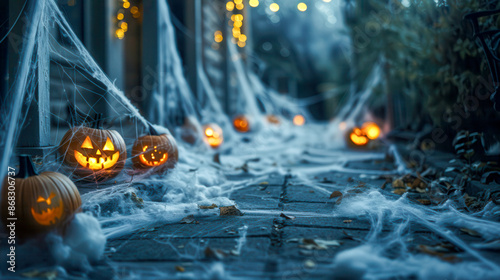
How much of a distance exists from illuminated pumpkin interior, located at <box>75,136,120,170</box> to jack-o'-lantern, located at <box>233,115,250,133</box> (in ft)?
15.5

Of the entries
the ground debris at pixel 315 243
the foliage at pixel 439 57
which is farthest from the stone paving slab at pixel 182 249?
the foliage at pixel 439 57

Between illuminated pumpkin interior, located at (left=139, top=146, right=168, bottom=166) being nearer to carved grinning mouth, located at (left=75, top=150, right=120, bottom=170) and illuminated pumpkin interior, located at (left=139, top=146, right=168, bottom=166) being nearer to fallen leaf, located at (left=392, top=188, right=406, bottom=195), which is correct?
carved grinning mouth, located at (left=75, top=150, right=120, bottom=170)

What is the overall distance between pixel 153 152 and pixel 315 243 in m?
1.76

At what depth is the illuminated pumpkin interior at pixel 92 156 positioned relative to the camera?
2.62 m

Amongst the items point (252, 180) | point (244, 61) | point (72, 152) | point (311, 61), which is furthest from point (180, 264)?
point (311, 61)

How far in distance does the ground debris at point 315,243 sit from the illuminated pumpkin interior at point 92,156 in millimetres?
1544

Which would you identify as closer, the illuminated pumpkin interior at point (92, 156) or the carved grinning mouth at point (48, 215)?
the carved grinning mouth at point (48, 215)

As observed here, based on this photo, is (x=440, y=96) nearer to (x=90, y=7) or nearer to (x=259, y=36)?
(x=90, y=7)

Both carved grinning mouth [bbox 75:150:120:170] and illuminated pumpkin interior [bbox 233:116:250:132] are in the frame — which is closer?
carved grinning mouth [bbox 75:150:120:170]

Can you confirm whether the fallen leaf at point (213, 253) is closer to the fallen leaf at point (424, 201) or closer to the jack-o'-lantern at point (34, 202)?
the jack-o'-lantern at point (34, 202)

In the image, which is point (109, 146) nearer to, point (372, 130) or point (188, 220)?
point (188, 220)

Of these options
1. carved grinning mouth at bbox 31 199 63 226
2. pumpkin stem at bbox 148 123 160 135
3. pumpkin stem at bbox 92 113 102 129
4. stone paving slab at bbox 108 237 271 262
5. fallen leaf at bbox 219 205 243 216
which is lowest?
stone paving slab at bbox 108 237 271 262

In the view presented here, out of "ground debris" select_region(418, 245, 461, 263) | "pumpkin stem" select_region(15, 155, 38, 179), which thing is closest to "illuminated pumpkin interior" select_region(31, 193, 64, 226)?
"pumpkin stem" select_region(15, 155, 38, 179)

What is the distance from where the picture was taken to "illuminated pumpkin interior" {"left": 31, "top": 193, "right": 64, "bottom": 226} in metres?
1.74
